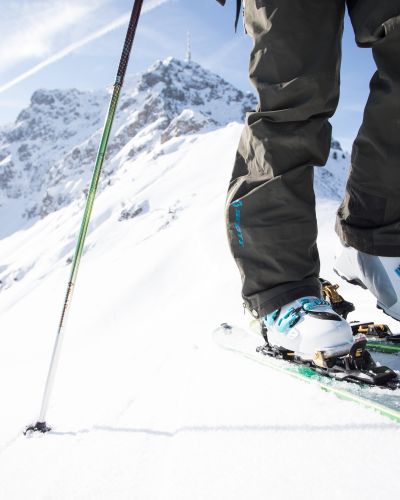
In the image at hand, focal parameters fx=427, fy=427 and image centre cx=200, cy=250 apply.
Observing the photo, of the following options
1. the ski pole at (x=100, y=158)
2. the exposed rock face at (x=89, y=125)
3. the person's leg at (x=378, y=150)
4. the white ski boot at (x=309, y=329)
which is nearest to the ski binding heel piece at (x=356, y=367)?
the white ski boot at (x=309, y=329)

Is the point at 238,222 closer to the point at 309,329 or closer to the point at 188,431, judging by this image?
the point at 309,329

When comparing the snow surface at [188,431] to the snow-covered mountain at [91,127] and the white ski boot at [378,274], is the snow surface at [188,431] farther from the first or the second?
the snow-covered mountain at [91,127]

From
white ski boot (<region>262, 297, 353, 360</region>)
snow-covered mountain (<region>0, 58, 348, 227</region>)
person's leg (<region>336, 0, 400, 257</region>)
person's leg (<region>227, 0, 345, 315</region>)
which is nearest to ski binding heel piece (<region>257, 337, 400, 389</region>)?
white ski boot (<region>262, 297, 353, 360</region>)

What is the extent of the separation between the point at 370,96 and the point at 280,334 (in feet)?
2.74

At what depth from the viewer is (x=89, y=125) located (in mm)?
138750

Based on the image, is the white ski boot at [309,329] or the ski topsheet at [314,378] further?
the white ski boot at [309,329]

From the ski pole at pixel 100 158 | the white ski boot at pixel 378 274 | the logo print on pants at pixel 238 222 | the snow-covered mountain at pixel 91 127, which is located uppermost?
the snow-covered mountain at pixel 91 127

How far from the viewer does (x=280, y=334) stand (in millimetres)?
1457

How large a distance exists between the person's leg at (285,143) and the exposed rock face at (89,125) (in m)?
73.1

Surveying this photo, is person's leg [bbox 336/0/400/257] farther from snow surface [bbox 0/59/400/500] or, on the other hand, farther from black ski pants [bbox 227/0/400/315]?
snow surface [bbox 0/59/400/500]

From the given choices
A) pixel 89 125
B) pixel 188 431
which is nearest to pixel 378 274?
pixel 188 431

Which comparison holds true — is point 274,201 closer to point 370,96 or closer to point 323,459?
point 370,96

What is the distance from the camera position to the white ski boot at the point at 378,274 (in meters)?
1.42

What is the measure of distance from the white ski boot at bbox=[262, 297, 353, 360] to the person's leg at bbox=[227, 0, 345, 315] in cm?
5
